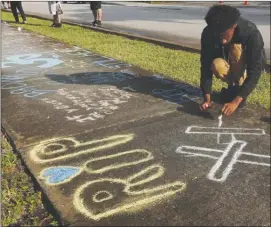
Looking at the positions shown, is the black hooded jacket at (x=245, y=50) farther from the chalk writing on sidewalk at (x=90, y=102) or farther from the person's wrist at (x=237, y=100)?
the chalk writing on sidewalk at (x=90, y=102)

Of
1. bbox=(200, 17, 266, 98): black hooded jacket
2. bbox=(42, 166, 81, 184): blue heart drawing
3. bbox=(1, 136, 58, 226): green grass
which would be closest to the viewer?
bbox=(1, 136, 58, 226): green grass

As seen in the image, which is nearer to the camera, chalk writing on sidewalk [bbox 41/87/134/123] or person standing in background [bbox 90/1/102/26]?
chalk writing on sidewalk [bbox 41/87/134/123]

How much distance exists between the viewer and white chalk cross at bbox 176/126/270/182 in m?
2.67

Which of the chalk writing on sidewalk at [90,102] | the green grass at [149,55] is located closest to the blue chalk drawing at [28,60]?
the green grass at [149,55]

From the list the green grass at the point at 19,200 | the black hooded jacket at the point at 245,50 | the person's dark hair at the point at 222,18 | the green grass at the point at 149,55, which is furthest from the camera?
the green grass at the point at 149,55

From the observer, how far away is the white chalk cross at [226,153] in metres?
2.67

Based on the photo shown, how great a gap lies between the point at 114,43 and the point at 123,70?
2657 millimetres

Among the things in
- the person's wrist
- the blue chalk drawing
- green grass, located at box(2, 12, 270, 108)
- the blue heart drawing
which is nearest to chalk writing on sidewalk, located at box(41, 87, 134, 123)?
the blue heart drawing

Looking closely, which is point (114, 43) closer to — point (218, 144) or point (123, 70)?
point (123, 70)

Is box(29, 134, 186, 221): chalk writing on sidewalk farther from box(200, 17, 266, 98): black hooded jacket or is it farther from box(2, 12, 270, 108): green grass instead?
box(2, 12, 270, 108): green grass

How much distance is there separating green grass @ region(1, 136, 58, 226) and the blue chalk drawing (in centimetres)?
364

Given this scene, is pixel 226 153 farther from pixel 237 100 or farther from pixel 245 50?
pixel 245 50

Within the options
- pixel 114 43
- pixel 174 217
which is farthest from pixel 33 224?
pixel 114 43

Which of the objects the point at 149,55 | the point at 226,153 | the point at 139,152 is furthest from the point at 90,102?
the point at 149,55
